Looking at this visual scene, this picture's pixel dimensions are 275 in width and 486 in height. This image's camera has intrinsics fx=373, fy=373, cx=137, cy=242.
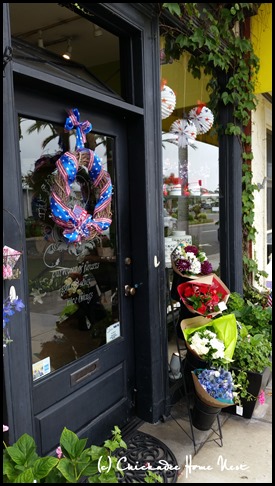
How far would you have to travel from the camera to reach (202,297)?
2494 mm

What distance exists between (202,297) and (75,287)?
2.77 feet

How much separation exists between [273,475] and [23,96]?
8.14ft

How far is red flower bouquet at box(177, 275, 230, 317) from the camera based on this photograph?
248 centimetres

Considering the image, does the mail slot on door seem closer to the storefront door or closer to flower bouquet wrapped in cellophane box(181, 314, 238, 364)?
the storefront door

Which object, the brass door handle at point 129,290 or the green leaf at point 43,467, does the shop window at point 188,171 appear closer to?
the brass door handle at point 129,290

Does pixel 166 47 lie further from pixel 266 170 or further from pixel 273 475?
pixel 273 475

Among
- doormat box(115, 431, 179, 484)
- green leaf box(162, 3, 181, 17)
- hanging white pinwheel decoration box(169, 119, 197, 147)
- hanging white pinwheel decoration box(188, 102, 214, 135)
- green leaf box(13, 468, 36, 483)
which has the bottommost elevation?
doormat box(115, 431, 179, 484)

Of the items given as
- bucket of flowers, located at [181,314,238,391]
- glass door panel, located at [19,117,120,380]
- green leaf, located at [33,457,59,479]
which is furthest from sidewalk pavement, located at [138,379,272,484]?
green leaf, located at [33,457,59,479]

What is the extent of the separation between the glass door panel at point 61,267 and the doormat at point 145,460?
0.67 metres

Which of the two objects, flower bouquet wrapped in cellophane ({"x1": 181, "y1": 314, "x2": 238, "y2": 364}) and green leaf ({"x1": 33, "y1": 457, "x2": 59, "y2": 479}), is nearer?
green leaf ({"x1": 33, "y1": 457, "x2": 59, "y2": 479})

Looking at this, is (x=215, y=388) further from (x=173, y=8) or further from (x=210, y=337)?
(x=173, y=8)

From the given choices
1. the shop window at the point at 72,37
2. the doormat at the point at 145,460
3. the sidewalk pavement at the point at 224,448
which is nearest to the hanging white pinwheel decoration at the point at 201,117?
the shop window at the point at 72,37

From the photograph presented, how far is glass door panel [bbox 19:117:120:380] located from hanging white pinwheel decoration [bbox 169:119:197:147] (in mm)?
896

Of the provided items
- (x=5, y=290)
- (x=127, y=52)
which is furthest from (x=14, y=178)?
(x=127, y=52)
